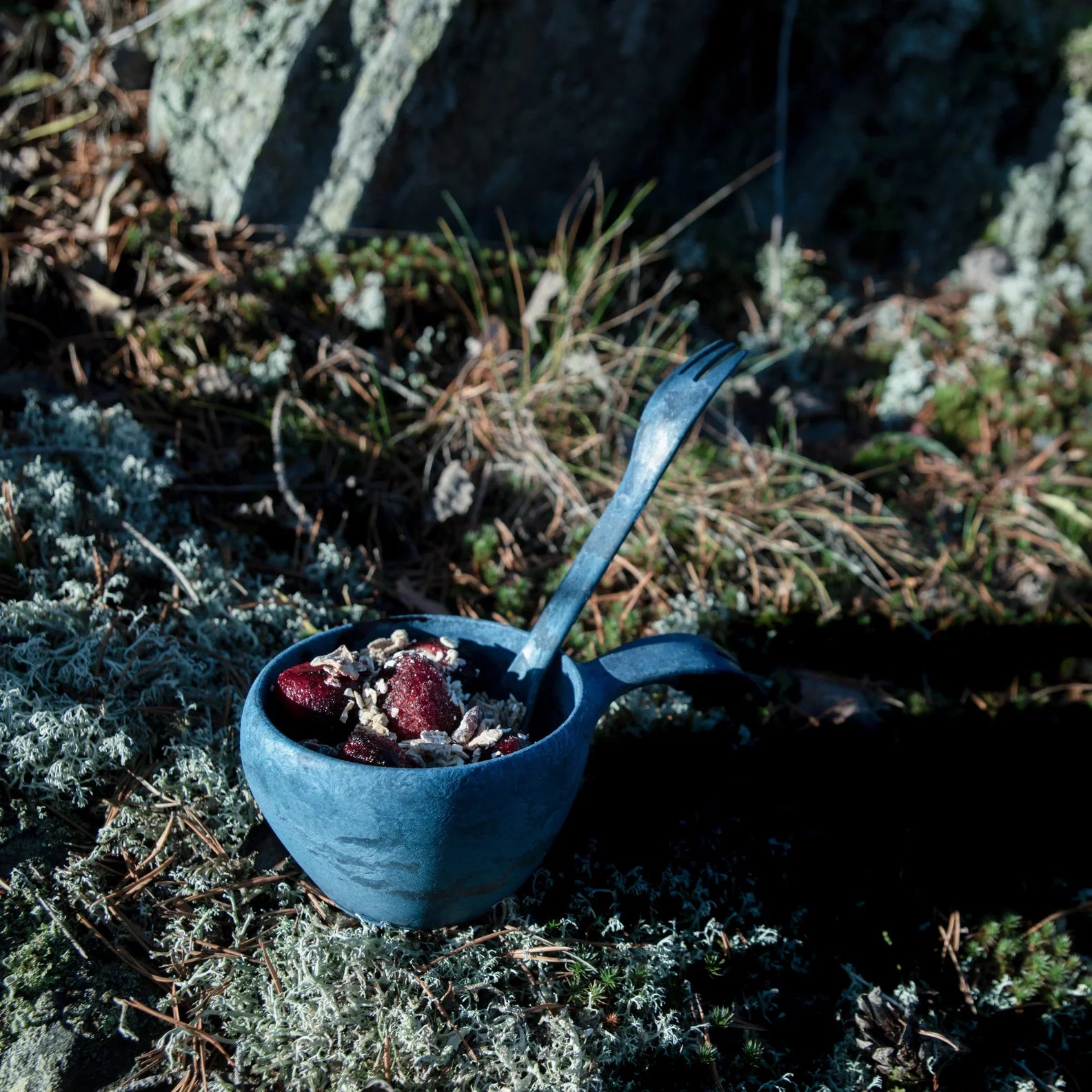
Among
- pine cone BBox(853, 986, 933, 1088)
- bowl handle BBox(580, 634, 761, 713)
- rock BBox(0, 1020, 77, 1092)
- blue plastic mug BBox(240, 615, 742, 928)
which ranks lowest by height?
rock BBox(0, 1020, 77, 1092)

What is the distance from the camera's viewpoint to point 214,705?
2035 millimetres

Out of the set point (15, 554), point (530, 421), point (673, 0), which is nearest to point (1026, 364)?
point (673, 0)

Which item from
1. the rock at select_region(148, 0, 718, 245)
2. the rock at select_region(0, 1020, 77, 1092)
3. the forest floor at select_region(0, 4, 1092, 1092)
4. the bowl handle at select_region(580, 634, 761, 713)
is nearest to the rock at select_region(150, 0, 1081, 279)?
the rock at select_region(148, 0, 718, 245)

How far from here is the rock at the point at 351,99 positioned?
3105mm

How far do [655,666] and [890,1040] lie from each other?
0.82m

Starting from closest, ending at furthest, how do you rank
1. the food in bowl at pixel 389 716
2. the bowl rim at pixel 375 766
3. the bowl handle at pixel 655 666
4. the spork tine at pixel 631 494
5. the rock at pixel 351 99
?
1. the bowl rim at pixel 375 766
2. the food in bowl at pixel 389 716
3. the spork tine at pixel 631 494
4. the bowl handle at pixel 655 666
5. the rock at pixel 351 99

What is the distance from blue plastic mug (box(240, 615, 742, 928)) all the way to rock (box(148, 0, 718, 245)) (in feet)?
6.67

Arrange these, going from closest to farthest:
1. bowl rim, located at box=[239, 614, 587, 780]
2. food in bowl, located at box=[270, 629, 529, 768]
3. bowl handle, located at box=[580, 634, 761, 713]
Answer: bowl rim, located at box=[239, 614, 587, 780] → food in bowl, located at box=[270, 629, 529, 768] → bowl handle, located at box=[580, 634, 761, 713]

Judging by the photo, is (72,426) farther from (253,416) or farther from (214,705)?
(214,705)

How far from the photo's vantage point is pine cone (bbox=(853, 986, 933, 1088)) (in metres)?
1.70

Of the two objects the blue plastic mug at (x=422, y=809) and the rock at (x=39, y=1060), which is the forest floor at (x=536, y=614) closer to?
the rock at (x=39, y=1060)

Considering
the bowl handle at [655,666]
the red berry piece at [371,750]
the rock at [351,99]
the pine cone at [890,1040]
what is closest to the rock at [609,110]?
the rock at [351,99]

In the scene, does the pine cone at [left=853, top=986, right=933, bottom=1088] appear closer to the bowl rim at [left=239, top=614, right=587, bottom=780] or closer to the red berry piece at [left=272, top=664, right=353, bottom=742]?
the bowl rim at [left=239, top=614, right=587, bottom=780]

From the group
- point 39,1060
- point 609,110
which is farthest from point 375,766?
point 609,110
